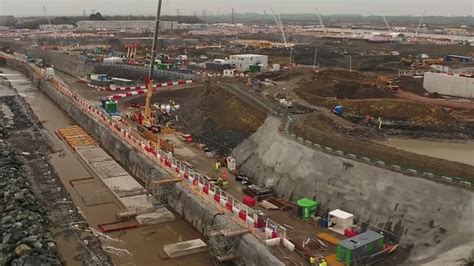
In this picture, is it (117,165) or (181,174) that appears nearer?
(181,174)

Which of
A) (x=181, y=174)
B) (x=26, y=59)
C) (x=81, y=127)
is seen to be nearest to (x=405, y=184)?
(x=181, y=174)

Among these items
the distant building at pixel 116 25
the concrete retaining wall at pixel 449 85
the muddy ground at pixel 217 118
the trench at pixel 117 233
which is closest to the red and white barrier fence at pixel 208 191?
the trench at pixel 117 233

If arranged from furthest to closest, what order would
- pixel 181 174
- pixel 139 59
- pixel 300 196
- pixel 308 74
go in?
pixel 139 59 < pixel 308 74 < pixel 181 174 < pixel 300 196

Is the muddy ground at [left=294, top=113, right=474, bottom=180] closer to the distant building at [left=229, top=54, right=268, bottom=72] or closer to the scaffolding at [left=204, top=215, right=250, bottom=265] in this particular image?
the scaffolding at [left=204, top=215, right=250, bottom=265]

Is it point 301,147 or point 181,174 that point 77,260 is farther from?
point 301,147

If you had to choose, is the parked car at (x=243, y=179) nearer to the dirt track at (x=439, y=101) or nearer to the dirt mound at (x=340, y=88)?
the dirt mound at (x=340, y=88)

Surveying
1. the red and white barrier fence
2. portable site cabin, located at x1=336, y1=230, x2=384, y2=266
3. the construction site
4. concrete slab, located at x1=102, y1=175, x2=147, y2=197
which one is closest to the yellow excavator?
the construction site
